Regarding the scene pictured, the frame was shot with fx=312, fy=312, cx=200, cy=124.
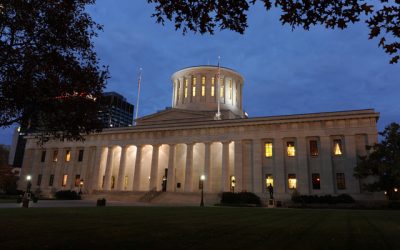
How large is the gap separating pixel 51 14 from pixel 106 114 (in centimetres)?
588

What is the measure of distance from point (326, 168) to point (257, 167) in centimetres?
1072

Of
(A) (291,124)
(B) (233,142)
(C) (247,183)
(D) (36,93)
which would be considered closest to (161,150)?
(B) (233,142)

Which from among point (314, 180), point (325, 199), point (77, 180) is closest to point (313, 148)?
point (314, 180)

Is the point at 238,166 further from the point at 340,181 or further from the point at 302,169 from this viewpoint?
the point at 340,181

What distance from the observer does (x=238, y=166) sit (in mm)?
53156

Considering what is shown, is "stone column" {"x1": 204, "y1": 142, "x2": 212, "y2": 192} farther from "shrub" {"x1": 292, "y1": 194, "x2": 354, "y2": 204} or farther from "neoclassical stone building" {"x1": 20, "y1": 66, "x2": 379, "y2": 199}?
"shrub" {"x1": 292, "y1": 194, "x2": 354, "y2": 204}

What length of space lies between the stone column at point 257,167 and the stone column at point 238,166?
2.18m

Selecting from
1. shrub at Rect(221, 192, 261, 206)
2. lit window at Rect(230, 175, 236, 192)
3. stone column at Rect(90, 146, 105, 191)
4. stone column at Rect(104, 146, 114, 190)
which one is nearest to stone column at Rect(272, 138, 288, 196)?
shrub at Rect(221, 192, 261, 206)

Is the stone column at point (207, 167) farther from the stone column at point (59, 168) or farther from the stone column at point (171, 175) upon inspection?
the stone column at point (59, 168)

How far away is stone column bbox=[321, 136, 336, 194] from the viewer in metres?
47.9

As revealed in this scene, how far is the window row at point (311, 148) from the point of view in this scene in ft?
162

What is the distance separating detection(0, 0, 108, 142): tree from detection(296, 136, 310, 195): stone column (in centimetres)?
4021

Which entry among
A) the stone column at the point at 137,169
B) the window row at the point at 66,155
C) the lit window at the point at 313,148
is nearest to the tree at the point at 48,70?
the lit window at the point at 313,148

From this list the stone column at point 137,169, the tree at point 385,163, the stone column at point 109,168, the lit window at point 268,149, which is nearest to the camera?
the tree at point 385,163
